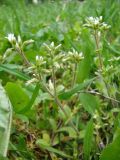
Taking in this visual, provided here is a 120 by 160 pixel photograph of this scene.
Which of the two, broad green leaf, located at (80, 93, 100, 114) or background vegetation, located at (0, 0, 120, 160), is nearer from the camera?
background vegetation, located at (0, 0, 120, 160)

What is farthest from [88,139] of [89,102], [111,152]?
[89,102]

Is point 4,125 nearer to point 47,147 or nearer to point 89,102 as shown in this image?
point 47,147

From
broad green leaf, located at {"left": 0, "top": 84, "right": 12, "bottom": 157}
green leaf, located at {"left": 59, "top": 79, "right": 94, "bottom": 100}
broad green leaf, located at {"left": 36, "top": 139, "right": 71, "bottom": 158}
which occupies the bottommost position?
broad green leaf, located at {"left": 36, "top": 139, "right": 71, "bottom": 158}

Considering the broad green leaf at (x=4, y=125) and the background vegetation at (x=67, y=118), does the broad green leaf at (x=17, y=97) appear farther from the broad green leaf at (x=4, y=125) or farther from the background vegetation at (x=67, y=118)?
the broad green leaf at (x=4, y=125)

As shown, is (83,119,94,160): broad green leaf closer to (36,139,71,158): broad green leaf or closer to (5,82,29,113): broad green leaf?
(36,139,71,158): broad green leaf

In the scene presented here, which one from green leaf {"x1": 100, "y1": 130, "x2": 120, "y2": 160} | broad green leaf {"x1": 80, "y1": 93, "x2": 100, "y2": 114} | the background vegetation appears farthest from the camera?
broad green leaf {"x1": 80, "y1": 93, "x2": 100, "y2": 114}

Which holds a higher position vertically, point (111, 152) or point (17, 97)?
point (17, 97)

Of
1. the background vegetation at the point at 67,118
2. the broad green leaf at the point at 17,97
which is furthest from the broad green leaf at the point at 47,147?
the broad green leaf at the point at 17,97

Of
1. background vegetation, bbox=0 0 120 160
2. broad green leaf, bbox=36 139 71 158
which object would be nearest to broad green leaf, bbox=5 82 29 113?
background vegetation, bbox=0 0 120 160
